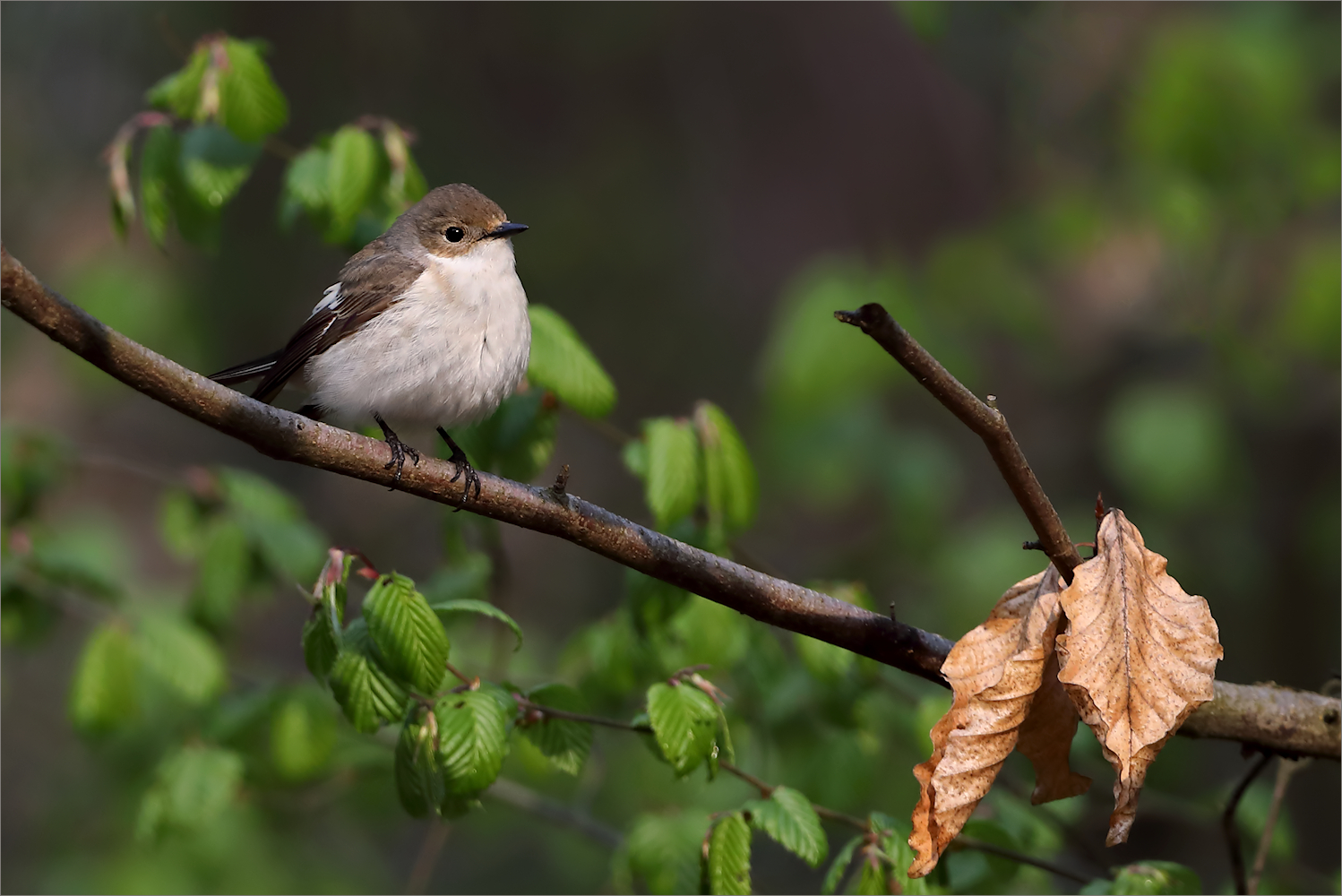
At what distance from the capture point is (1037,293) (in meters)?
7.64

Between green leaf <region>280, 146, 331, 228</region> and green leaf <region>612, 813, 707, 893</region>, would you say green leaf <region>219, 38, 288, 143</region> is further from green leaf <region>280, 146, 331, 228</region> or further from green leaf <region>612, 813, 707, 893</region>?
green leaf <region>612, 813, 707, 893</region>

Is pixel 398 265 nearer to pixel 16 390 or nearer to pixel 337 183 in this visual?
pixel 337 183

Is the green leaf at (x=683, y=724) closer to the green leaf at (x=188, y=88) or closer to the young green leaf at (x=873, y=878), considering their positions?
the young green leaf at (x=873, y=878)

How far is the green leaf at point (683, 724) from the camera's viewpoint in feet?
8.52

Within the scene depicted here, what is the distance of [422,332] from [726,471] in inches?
43.0

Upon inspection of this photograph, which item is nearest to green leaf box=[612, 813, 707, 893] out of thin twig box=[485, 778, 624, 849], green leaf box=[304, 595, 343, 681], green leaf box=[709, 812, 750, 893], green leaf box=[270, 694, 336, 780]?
green leaf box=[709, 812, 750, 893]

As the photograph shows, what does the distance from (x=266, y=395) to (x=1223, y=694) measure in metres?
3.21

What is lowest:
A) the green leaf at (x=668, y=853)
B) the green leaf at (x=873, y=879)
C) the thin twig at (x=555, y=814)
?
the thin twig at (x=555, y=814)

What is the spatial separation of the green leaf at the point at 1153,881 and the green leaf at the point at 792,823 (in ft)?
2.25

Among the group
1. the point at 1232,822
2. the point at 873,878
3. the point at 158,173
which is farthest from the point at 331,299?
the point at 1232,822

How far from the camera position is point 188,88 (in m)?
3.64

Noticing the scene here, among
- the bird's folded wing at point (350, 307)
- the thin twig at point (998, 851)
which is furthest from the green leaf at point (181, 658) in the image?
the thin twig at point (998, 851)

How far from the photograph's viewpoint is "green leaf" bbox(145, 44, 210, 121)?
3623 millimetres

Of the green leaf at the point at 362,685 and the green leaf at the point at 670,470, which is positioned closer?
the green leaf at the point at 362,685
